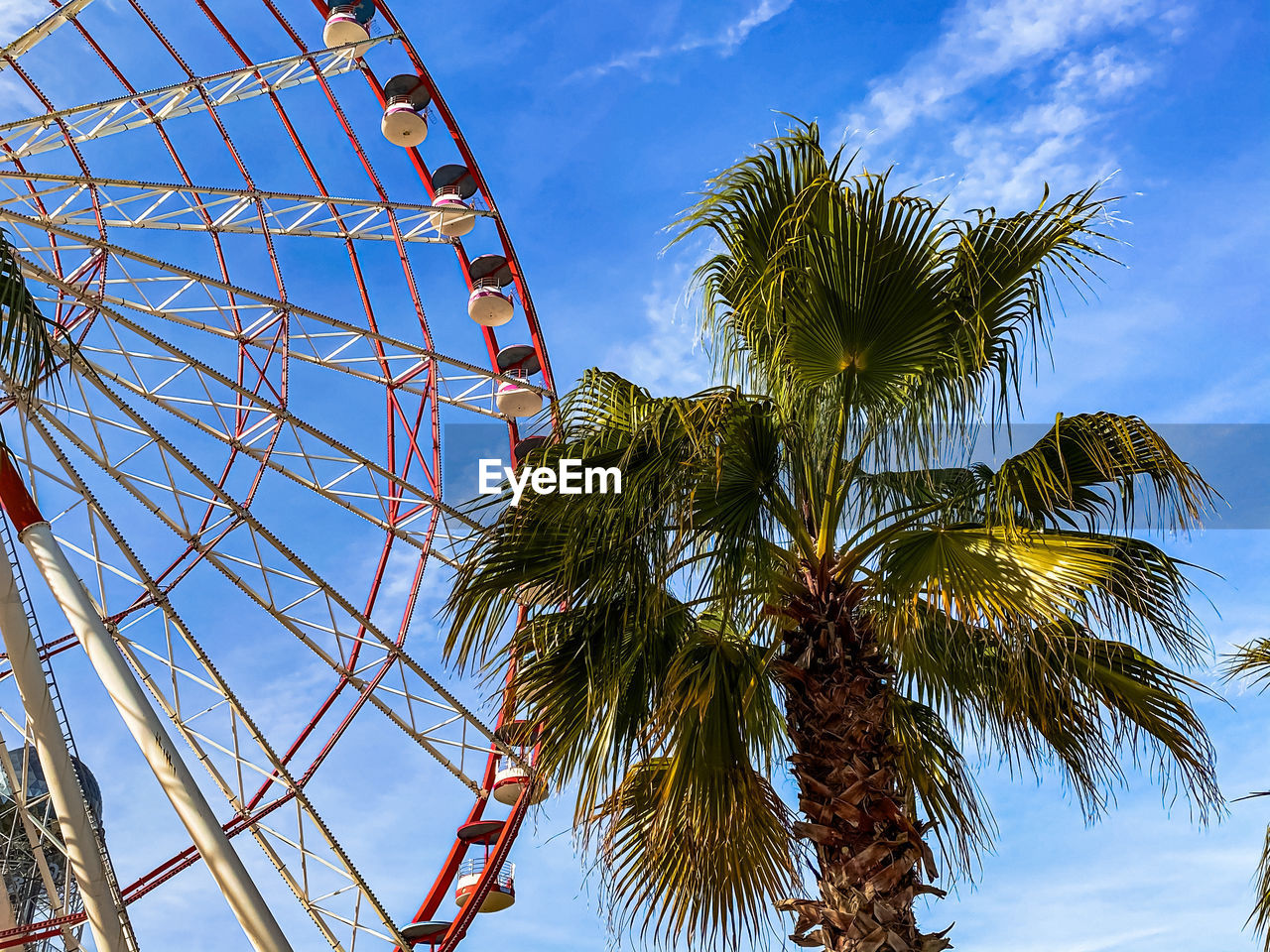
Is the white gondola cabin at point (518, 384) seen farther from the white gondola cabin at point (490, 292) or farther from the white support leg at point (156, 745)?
the white support leg at point (156, 745)

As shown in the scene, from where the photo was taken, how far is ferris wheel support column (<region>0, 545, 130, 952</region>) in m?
9.94

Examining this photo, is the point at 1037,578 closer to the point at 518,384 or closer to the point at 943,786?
the point at 943,786

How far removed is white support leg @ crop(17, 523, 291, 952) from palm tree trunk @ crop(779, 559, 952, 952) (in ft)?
18.5

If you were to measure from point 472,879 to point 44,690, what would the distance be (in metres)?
6.14

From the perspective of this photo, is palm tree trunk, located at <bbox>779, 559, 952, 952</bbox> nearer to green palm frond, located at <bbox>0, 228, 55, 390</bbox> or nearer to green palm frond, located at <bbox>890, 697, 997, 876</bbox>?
green palm frond, located at <bbox>890, 697, 997, 876</bbox>

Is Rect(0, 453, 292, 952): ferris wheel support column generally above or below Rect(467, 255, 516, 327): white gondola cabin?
below

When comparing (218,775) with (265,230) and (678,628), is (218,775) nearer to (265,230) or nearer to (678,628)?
(265,230)

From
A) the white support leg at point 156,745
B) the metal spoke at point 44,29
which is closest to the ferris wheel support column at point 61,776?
the white support leg at point 156,745

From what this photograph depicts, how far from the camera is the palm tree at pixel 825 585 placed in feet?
18.7

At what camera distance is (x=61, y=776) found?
10.0 meters

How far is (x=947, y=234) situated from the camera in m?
6.13

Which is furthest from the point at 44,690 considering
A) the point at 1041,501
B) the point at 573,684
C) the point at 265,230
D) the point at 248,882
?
the point at 1041,501

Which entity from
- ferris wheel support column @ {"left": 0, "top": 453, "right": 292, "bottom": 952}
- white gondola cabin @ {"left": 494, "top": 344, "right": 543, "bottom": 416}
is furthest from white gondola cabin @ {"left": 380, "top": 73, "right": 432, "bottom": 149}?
ferris wheel support column @ {"left": 0, "top": 453, "right": 292, "bottom": 952}

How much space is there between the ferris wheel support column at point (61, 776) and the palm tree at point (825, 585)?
17.8 feet
